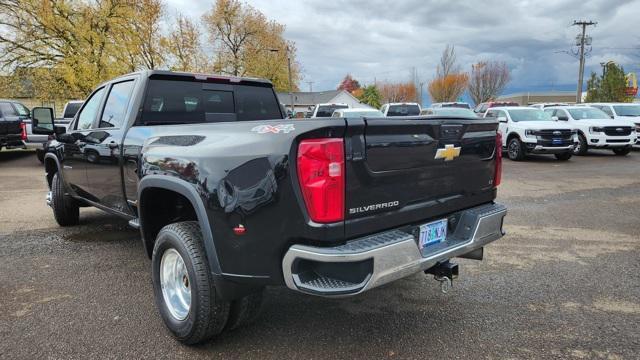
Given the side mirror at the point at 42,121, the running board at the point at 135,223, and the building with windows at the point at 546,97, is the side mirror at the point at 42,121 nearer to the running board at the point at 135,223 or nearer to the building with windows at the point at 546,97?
the running board at the point at 135,223

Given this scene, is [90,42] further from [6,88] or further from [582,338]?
[582,338]

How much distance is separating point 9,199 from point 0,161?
28.3 feet

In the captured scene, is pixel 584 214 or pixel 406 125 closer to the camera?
pixel 406 125

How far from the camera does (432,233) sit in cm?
282

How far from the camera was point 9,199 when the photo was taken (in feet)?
26.7

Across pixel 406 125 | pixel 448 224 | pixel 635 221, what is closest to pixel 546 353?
pixel 448 224

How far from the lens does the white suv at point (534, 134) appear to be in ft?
44.9

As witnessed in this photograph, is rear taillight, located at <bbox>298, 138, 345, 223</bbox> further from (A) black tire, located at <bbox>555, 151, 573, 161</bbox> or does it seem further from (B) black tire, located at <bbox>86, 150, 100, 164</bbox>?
(A) black tire, located at <bbox>555, 151, 573, 161</bbox>

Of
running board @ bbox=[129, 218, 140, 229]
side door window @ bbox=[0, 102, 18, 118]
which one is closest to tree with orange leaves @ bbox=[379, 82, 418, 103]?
side door window @ bbox=[0, 102, 18, 118]

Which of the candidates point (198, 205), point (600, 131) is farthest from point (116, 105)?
point (600, 131)

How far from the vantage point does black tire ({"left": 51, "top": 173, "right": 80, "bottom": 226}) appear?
576 cm

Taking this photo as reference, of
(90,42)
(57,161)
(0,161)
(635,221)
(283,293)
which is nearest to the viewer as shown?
(283,293)

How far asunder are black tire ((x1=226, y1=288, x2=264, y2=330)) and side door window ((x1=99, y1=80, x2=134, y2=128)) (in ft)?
7.21

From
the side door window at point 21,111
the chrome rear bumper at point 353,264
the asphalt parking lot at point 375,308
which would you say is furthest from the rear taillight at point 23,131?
the chrome rear bumper at point 353,264
